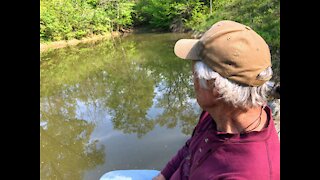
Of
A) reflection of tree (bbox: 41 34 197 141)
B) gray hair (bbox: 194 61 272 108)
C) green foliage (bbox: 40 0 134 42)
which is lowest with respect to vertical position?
reflection of tree (bbox: 41 34 197 141)

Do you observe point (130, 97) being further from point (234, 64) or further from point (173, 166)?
point (234, 64)

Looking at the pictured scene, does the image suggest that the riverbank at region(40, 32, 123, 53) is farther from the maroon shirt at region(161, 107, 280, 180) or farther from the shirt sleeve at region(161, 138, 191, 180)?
the maroon shirt at region(161, 107, 280, 180)

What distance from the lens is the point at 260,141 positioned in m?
1.07

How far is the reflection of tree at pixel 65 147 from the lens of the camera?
12.1ft

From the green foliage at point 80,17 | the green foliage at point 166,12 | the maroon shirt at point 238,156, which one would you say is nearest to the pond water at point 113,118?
the maroon shirt at point 238,156

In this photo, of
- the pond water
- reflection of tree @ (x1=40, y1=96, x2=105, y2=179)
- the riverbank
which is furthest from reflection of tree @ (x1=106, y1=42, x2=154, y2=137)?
the riverbank

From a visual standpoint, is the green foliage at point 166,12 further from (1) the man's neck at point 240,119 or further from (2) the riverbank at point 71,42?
(1) the man's neck at point 240,119

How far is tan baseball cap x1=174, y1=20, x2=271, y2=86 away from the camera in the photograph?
1.05 metres

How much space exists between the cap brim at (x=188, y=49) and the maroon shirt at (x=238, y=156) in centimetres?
28

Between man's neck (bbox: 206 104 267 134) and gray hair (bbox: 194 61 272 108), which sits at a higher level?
gray hair (bbox: 194 61 272 108)
